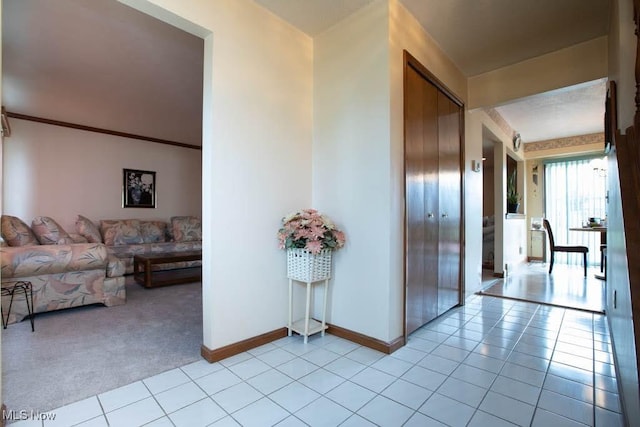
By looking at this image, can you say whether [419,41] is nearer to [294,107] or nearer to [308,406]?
[294,107]

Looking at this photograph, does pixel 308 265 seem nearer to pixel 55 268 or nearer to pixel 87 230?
pixel 55 268

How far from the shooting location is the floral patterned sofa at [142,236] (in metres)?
4.75

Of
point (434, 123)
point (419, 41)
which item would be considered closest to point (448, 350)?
point (434, 123)

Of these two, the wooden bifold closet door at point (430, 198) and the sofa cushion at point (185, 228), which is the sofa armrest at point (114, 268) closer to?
the sofa cushion at point (185, 228)

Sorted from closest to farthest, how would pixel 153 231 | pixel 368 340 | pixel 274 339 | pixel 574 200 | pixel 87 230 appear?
pixel 368 340, pixel 274 339, pixel 87 230, pixel 153 231, pixel 574 200

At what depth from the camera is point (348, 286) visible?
8.06ft

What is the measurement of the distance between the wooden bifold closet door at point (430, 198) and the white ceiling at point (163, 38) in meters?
0.50

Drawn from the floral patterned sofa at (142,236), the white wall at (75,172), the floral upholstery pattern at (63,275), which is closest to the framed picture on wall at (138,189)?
the white wall at (75,172)

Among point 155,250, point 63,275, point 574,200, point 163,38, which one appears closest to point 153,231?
point 155,250

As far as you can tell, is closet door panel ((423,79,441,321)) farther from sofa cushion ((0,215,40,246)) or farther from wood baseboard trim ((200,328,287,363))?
sofa cushion ((0,215,40,246))

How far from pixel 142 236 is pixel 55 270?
A: 104 inches

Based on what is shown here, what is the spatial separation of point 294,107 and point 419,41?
1.21 metres

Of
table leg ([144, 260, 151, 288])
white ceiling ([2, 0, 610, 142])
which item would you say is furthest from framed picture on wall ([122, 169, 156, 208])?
table leg ([144, 260, 151, 288])

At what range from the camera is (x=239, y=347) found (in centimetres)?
217
